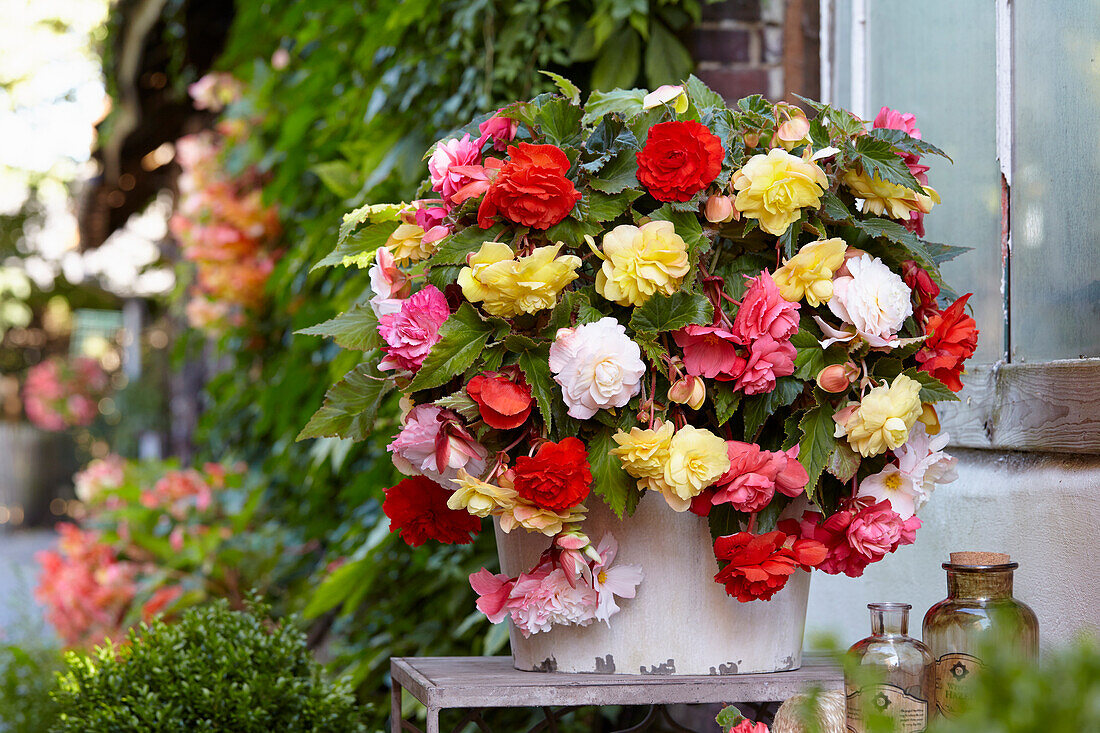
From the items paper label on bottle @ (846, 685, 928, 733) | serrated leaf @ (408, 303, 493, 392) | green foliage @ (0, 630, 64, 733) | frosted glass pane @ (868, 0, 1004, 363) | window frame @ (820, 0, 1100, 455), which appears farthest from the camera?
green foliage @ (0, 630, 64, 733)

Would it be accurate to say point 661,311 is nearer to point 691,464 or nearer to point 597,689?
point 691,464

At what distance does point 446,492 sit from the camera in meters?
1.07

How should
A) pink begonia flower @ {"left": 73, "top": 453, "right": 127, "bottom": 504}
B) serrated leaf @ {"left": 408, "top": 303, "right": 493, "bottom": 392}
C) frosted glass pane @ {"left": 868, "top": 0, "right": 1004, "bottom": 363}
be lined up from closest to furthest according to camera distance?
serrated leaf @ {"left": 408, "top": 303, "right": 493, "bottom": 392}
frosted glass pane @ {"left": 868, "top": 0, "right": 1004, "bottom": 363}
pink begonia flower @ {"left": 73, "top": 453, "right": 127, "bottom": 504}

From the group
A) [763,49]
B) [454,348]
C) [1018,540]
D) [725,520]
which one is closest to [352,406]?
[454,348]

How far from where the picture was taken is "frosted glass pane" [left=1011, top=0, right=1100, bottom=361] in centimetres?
109

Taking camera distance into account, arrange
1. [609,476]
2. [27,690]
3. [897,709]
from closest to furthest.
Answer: [897,709] < [609,476] < [27,690]

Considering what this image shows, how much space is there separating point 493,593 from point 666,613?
0.17m

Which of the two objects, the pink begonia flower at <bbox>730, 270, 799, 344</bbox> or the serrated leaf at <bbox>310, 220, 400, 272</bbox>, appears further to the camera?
the serrated leaf at <bbox>310, 220, 400, 272</bbox>

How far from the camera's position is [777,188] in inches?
36.5

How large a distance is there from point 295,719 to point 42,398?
9.85 m

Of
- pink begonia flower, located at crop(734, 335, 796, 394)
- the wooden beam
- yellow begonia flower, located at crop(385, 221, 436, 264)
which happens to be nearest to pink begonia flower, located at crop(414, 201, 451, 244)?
yellow begonia flower, located at crop(385, 221, 436, 264)

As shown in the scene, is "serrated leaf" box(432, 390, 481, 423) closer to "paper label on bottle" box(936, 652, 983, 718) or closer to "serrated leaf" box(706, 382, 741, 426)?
"serrated leaf" box(706, 382, 741, 426)

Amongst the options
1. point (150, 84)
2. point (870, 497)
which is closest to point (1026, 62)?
point (870, 497)

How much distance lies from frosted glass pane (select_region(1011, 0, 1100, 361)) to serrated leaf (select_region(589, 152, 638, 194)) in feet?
1.69
